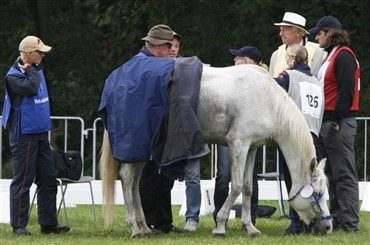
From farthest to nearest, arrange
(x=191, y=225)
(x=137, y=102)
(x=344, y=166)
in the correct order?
(x=191, y=225)
(x=344, y=166)
(x=137, y=102)

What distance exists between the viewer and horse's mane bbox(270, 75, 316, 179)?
1038cm

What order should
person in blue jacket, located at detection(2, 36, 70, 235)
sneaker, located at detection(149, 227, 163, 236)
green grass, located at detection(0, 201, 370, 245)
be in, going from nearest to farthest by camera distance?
1. green grass, located at detection(0, 201, 370, 245)
2. person in blue jacket, located at detection(2, 36, 70, 235)
3. sneaker, located at detection(149, 227, 163, 236)

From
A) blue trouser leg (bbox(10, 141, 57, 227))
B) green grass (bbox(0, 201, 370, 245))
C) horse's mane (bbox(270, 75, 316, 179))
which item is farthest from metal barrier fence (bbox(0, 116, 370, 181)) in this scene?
horse's mane (bbox(270, 75, 316, 179))

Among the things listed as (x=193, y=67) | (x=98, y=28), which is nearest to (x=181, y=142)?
(x=193, y=67)

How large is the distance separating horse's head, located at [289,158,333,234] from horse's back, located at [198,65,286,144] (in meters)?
0.60

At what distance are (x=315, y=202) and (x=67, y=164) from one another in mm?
2844

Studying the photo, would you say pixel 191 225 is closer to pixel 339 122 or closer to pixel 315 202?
pixel 315 202

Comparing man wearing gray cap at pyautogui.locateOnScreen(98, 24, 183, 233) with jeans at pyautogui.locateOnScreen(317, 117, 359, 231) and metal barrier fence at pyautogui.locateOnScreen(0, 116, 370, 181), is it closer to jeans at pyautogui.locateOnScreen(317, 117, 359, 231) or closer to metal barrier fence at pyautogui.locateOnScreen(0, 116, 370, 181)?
jeans at pyautogui.locateOnScreen(317, 117, 359, 231)

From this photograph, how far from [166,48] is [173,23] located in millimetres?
9410

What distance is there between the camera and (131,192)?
419 inches

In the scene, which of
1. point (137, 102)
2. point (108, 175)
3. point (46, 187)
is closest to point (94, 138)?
point (46, 187)

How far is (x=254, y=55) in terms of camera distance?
11.7 meters

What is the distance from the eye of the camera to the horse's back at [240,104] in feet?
34.1

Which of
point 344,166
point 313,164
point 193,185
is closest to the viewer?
point 313,164
